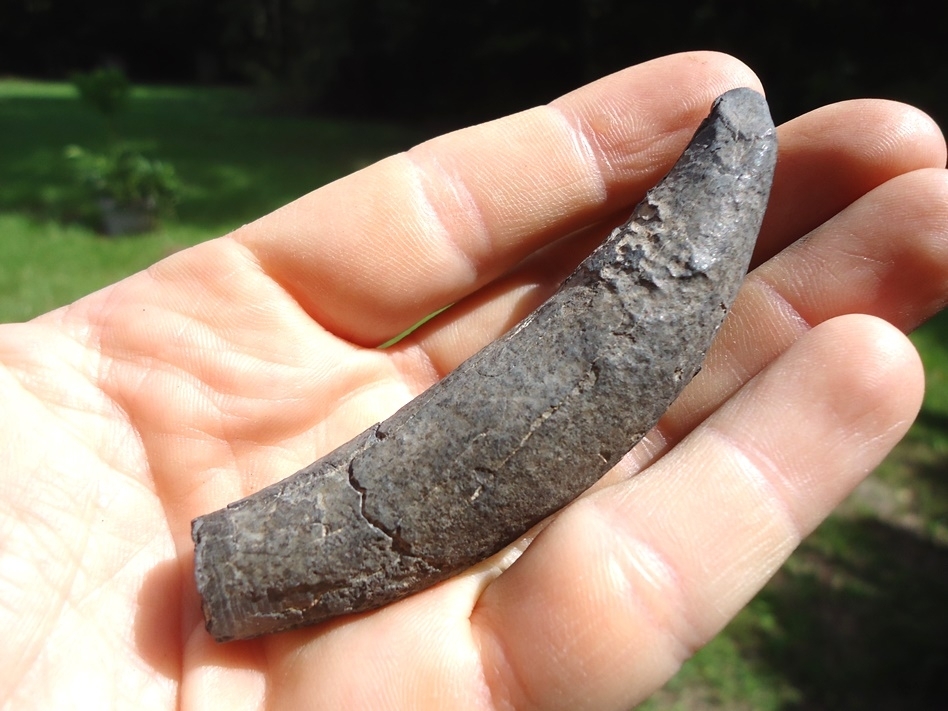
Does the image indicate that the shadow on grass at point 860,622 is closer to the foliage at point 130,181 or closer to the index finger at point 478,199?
the index finger at point 478,199

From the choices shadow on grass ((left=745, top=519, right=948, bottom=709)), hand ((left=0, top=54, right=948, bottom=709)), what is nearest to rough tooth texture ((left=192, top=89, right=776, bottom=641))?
hand ((left=0, top=54, right=948, bottom=709))

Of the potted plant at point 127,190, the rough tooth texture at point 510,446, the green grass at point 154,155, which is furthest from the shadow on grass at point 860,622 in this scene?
the potted plant at point 127,190

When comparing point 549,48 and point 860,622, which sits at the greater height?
point 549,48

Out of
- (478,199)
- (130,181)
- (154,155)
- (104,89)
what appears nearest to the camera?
(478,199)

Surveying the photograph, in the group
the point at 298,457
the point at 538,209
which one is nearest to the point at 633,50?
the point at 538,209

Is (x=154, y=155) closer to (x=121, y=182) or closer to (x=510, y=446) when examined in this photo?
(x=121, y=182)

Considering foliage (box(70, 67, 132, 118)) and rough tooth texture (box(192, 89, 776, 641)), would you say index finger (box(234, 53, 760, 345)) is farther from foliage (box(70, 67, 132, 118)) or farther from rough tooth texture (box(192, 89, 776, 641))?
foliage (box(70, 67, 132, 118))

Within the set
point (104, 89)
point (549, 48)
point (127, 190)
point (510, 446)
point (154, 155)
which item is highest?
point (510, 446)

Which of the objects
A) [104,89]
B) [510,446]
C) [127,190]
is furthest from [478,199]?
[104,89]
